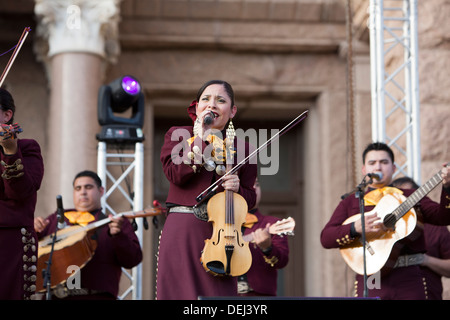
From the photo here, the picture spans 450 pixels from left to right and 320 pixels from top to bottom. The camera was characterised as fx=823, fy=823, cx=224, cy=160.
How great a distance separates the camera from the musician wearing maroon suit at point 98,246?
5664 mm

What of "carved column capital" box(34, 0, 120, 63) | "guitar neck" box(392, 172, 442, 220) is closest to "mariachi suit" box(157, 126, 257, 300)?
"guitar neck" box(392, 172, 442, 220)

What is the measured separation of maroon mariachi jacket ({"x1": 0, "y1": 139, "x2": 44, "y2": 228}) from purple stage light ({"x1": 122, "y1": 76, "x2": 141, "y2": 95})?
2359mm

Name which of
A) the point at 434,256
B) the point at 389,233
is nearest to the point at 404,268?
the point at 389,233

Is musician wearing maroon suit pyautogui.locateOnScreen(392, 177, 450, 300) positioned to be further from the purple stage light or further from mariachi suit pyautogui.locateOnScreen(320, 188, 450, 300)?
the purple stage light

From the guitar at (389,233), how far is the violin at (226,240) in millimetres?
1594

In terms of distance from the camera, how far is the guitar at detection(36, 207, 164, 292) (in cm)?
559

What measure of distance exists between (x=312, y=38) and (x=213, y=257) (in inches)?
221

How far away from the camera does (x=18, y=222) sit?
408cm

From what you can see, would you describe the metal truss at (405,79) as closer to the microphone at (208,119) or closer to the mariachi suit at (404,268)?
the mariachi suit at (404,268)

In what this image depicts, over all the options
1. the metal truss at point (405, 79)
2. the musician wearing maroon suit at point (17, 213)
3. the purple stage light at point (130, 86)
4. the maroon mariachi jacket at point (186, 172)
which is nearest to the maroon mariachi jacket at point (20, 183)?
the musician wearing maroon suit at point (17, 213)

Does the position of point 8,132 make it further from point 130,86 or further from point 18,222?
point 130,86

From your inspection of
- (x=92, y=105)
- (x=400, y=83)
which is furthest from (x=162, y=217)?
(x=400, y=83)
